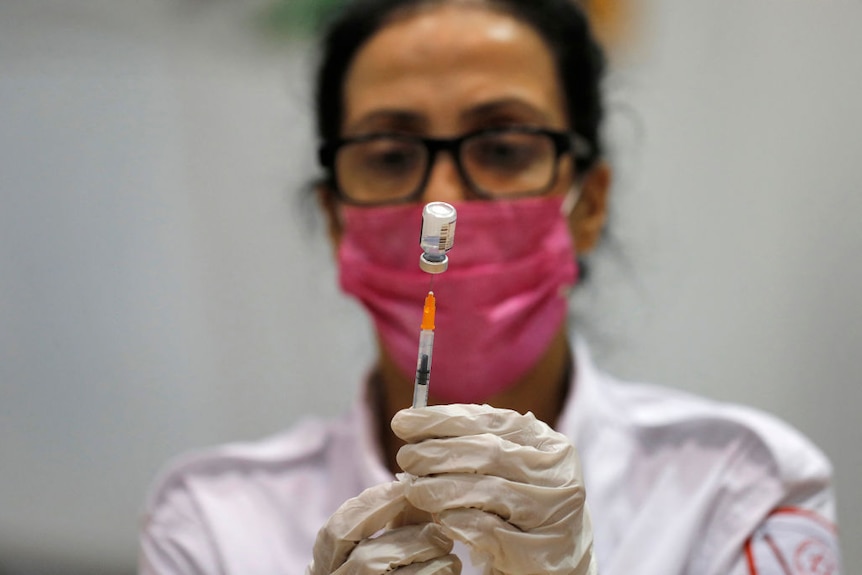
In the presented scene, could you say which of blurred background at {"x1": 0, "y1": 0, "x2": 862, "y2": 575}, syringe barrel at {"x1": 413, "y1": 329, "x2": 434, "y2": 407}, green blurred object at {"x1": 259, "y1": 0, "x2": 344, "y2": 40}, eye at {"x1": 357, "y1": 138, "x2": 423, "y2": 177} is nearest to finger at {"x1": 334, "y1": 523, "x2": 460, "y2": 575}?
syringe barrel at {"x1": 413, "y1": 329, "x2": 434, "y2": 407}

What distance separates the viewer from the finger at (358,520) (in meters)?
0.74

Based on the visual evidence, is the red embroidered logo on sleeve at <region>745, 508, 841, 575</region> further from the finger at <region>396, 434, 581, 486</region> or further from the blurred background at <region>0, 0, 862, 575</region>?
the blurred background at <region>0, 0, 862, 575</region>

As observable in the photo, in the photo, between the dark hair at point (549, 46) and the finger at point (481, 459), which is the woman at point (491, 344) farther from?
the finger at point (481, 459)

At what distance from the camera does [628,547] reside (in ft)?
3.23

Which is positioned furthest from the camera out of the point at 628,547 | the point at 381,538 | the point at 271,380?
the point at 271,380

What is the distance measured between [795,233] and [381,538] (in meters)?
1.12

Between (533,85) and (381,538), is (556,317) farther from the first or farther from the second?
(381,538)

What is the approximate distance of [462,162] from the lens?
1.08 m

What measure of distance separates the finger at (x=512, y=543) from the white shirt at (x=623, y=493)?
17 centimetres

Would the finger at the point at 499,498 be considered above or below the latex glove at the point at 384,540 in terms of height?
above

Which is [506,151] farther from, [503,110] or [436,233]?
[436,233]

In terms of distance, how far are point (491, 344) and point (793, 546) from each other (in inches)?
16.4

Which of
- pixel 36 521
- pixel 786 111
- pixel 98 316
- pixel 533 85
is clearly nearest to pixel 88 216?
pixel 98 316

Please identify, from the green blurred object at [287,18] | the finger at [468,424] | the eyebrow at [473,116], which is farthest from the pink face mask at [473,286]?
the green blurred object at [287,18]
